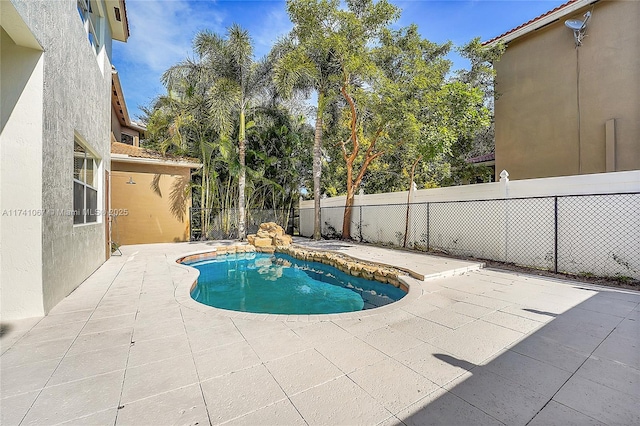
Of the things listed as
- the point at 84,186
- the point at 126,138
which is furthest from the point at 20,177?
the point at 126,138

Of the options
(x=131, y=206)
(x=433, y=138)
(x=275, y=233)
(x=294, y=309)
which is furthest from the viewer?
(x=275, y=233)

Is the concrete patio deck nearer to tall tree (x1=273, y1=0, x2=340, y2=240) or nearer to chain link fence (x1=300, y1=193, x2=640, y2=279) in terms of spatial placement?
chain link fence (x1=300, y1=193, x2=640, y2=279)

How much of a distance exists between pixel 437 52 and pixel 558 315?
11.0 meters

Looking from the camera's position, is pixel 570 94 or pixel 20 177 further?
pixel 570 94

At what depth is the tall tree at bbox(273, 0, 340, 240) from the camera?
980cm

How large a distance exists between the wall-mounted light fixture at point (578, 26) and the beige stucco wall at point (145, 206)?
13910mm

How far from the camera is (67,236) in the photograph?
4.44 metres

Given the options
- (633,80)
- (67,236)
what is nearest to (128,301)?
(67,236)

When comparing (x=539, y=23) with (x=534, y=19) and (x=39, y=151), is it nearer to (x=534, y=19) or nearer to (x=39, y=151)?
(x=534, y=19)

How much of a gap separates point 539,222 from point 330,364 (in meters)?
6.38

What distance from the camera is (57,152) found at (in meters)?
4.01

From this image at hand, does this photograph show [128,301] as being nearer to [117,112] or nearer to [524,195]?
[524,195]

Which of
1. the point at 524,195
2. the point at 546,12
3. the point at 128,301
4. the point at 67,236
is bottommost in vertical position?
the point at 128,301

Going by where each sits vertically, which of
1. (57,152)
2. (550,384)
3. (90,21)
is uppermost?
(90,21)
